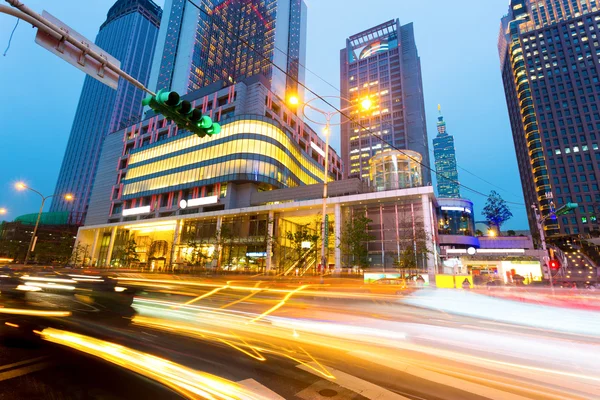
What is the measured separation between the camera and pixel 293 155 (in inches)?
2491

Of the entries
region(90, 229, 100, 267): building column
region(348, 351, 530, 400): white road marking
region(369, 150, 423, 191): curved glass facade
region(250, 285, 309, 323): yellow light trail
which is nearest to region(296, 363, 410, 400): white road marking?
region(348, 351, 530, 400): white road marking

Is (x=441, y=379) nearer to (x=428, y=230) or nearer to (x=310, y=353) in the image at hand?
(x=310, y=353)

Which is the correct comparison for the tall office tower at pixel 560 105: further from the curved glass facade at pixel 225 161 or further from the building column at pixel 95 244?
the building column at pixel 95 244

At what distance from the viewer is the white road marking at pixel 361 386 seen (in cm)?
411

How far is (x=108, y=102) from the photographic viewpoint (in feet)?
506

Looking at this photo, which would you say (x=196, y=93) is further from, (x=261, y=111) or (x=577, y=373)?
(x=577, y=373)

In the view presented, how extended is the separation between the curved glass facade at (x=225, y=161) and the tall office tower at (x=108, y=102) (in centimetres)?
9447

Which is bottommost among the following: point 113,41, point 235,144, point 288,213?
point 288,213

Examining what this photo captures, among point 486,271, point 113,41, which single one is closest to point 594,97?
point 486,271

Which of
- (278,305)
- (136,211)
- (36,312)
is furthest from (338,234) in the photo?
(136,211)

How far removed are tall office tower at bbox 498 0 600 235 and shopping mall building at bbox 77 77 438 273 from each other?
82438 millimetres

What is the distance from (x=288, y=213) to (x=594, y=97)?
12049 cm

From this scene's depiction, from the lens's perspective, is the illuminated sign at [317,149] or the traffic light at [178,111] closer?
the traffic light at [178,111]

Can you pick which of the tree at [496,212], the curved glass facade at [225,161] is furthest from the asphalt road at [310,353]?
the tree at [496,212]
